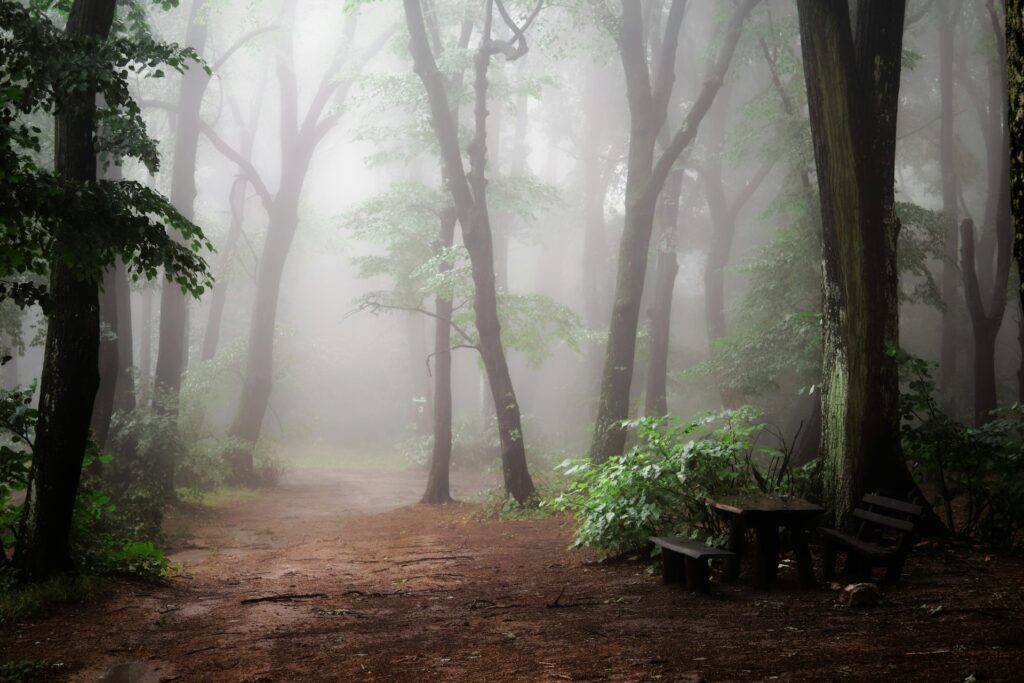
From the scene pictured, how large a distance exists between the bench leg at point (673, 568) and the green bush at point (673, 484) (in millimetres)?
507

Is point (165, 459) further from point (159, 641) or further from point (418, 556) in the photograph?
point (159, 641)

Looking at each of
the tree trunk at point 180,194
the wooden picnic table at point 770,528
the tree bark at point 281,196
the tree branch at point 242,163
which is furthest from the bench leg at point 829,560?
the tree branch at point 242,163

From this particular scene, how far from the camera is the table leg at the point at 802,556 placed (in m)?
6.45

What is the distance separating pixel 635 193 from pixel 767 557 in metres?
9.68

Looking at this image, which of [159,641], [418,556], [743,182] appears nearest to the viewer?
[159,641]

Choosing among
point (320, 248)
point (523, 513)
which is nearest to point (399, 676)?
point (523, 513)

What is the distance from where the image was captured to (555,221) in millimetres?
40500

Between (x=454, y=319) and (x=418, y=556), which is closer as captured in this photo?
(x=418, y=556)

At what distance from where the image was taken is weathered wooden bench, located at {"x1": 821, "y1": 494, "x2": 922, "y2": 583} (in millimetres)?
6141

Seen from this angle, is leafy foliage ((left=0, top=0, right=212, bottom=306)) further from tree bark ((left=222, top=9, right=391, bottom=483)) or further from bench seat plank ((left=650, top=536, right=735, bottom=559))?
tree bark ((left=222, top=9, right=391, bottom=483))

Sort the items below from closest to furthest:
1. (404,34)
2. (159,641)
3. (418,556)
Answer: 1. (159,641)
2. (418,556)
3. (404,34)

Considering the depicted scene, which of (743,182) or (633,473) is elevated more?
(743,182)

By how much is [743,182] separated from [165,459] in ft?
88.3

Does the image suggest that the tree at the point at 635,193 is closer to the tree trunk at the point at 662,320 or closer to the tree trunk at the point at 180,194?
the tree trunk at the point at 662,320
